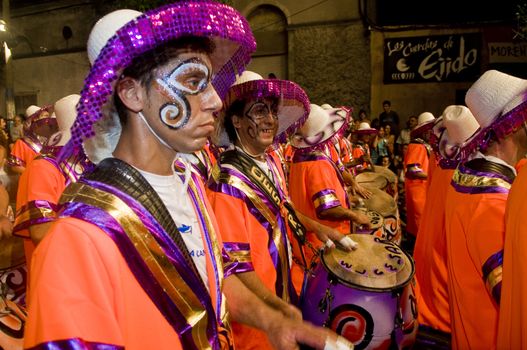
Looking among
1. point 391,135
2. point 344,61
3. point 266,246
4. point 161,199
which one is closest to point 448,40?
point 344,61

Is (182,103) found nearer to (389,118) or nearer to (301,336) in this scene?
(301,336)

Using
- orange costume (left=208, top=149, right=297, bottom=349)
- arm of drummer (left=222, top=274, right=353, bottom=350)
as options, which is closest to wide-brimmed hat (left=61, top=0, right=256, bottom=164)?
arm of drummer (left=222, top=274, right=353, bottom=350)

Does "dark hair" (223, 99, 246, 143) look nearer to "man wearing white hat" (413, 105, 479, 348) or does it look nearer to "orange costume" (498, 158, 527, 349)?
"man wearing white hat" (413, 105, 479, 348)

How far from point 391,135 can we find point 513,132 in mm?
11304

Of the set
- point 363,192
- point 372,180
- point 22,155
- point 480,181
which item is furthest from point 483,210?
point 22,155

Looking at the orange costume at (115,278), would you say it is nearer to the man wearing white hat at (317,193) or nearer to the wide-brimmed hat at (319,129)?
the man wearing white hat at (317,193)

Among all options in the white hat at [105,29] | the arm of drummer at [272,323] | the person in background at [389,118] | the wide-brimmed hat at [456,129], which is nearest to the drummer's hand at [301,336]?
the arm of drummer at [272,323]

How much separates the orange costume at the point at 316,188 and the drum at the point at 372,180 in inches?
102

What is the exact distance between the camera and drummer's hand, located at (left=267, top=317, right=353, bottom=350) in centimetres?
145

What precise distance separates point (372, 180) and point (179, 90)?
637cm

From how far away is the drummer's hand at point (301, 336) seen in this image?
145 centimetres

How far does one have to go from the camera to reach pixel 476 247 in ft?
8.53

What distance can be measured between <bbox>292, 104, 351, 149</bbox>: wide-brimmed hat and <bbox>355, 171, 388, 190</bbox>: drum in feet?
3.99

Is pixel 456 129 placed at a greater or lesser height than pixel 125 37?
lesser
